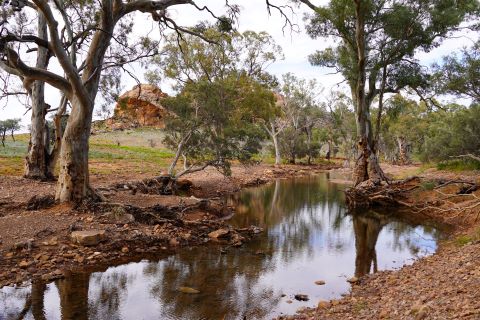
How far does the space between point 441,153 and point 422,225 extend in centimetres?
1379

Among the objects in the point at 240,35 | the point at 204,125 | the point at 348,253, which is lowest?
the point at 348,253

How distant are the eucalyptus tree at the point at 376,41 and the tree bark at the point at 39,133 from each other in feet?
34.8

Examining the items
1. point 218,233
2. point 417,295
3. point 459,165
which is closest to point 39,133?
point 218,233

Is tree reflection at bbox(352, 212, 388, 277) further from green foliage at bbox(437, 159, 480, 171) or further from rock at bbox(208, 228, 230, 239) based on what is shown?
green foliage at bbox(437, 159, 480, 171)

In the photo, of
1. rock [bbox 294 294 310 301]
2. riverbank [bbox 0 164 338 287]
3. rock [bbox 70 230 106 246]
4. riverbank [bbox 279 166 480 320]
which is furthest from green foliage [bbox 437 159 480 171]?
rock [bbox 70 230 106 246]

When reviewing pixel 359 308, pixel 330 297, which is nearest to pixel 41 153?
pixel 330 297

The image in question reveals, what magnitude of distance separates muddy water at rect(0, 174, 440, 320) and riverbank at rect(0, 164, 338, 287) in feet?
1.83

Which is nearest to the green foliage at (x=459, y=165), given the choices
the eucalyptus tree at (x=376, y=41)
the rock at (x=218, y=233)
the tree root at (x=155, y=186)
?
the eucalyptus tree at (x=376, y=41)

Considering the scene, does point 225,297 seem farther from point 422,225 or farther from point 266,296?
point 422,225

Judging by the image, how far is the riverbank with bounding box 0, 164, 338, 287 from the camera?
329 inches

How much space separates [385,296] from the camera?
21.1 ft

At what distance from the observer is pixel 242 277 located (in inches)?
339

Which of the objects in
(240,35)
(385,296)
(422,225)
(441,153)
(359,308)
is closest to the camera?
(359,308)

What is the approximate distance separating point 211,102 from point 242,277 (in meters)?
12.3
